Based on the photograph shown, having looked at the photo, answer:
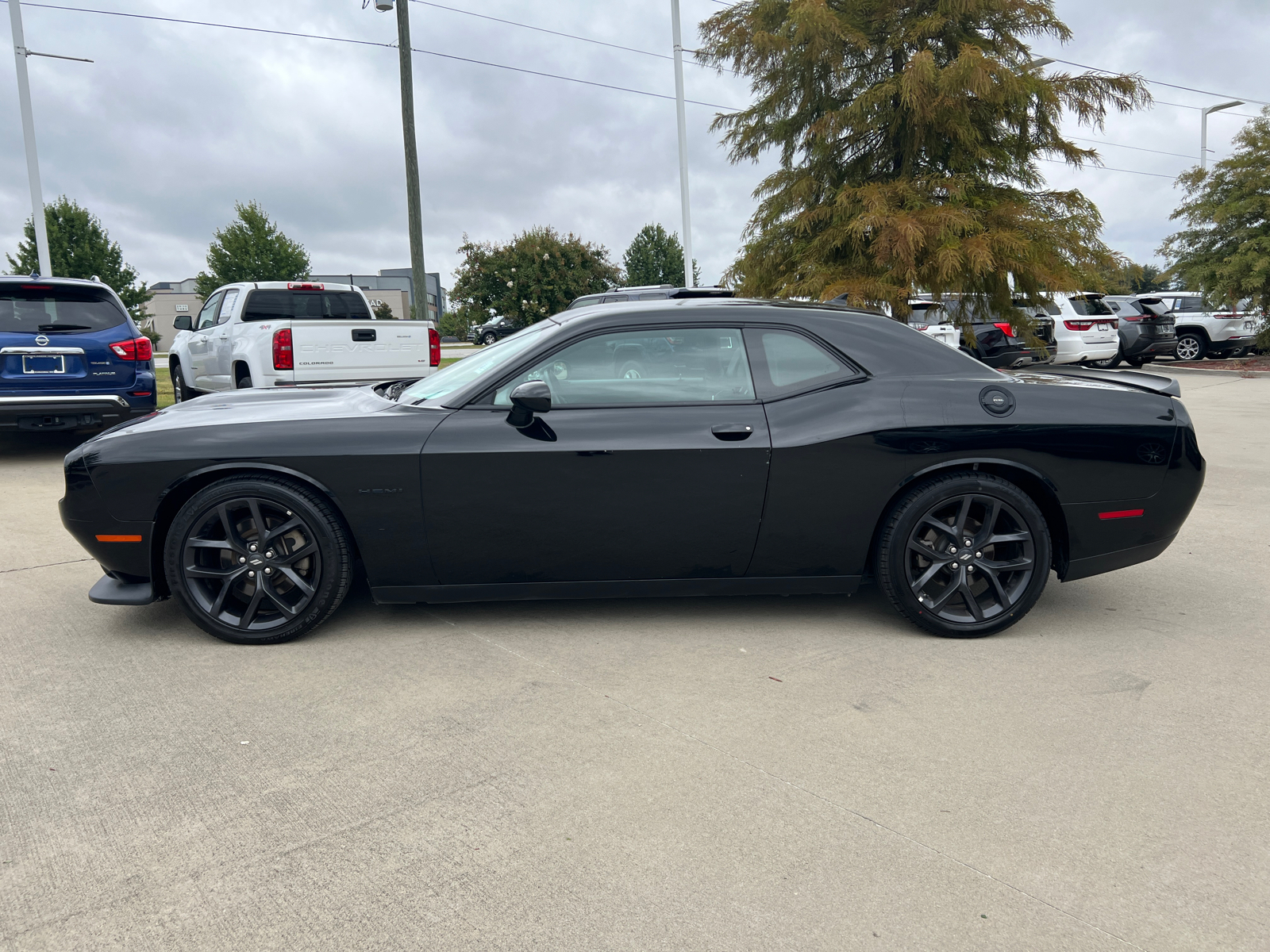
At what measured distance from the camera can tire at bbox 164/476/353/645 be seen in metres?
3.91

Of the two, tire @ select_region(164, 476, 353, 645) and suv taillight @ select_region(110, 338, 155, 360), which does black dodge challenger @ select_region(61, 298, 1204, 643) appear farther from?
suv taillight @ select_region(110, 338, 155, 360)

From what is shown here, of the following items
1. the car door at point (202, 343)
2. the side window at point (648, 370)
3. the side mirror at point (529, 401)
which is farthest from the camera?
the car door at point (202, 343)

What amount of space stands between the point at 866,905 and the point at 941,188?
997 centimetres

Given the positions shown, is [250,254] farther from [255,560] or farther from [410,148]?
[255,560]

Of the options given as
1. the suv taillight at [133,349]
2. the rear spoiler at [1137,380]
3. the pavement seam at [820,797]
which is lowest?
the pavement seam at [820,797]

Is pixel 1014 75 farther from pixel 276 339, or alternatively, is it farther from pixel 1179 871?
pixel 1179 871

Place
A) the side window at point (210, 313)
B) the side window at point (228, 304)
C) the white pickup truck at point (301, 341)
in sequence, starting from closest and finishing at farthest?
1. the white pickup truck at point (301, 341)
2. the side window at point (228, 304)
3. the side window at point (210, 313)

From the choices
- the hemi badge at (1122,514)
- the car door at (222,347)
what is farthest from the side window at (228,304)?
the hemi badge at (1122,514)

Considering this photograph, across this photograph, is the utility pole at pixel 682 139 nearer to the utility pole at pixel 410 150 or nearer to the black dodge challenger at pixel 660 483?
the utility pole at pixel 410 150

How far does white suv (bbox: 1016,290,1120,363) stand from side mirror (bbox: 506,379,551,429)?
1565cm

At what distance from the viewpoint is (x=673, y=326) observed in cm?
414

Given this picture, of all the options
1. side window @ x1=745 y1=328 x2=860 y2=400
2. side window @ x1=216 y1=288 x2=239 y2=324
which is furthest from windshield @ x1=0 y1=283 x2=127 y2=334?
side window @ x1=745 y1=328 x2=860 y2=400

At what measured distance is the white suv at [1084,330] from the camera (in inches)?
687

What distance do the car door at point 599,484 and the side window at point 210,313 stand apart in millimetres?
9839
